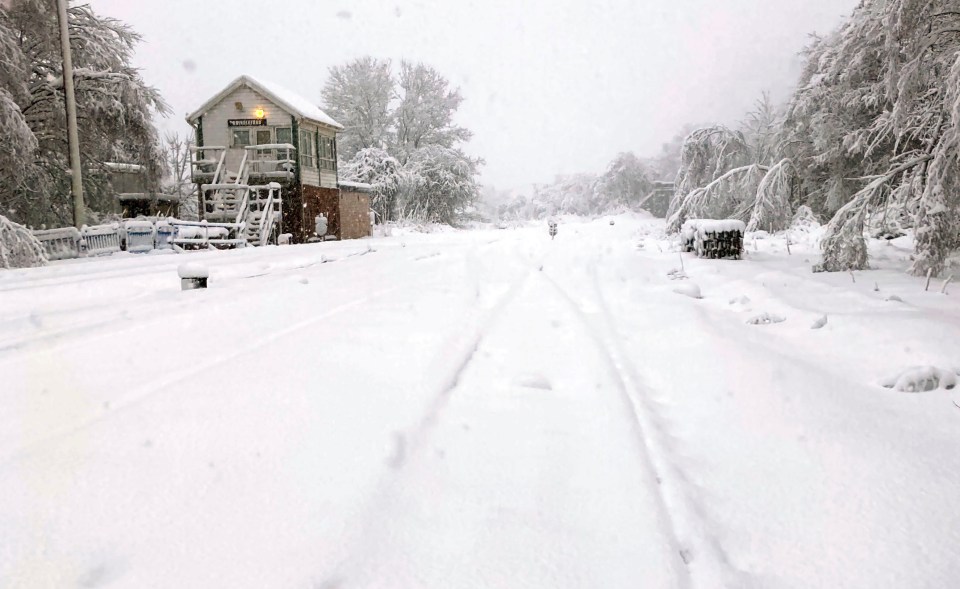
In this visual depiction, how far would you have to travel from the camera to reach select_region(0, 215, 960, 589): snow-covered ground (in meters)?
1.55

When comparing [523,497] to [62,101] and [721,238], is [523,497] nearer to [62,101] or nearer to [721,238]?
[721,238]

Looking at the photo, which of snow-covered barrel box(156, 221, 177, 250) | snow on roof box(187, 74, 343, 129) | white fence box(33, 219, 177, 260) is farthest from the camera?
snow on roof box(187, 74, 343, 129)

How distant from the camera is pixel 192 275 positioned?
6727mm

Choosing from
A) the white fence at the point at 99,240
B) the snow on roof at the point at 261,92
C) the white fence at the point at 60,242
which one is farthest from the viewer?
A: the snow on roof at the point at 261,92

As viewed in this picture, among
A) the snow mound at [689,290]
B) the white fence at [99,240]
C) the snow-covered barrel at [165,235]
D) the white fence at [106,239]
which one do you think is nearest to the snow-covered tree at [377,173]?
the snow-covered barrel at [165,235]

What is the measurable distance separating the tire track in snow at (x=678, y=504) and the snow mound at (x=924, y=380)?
1576mm

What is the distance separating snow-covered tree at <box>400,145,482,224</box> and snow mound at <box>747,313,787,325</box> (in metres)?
Answer: 31.8

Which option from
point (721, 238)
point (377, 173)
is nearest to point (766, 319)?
point (721, 238)

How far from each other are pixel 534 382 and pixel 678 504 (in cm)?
143

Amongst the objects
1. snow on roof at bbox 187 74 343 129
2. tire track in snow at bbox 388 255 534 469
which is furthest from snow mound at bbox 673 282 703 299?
snow on roof at bbox 187 74 343 129

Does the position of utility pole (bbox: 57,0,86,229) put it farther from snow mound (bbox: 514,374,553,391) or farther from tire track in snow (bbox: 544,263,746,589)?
tire track in snow (bbox: 544,263,746,589)

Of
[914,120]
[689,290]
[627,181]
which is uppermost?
[627,181]

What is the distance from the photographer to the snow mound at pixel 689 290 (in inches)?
272

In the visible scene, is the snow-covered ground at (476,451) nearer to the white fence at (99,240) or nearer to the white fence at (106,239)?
the white fence at (106,239)
